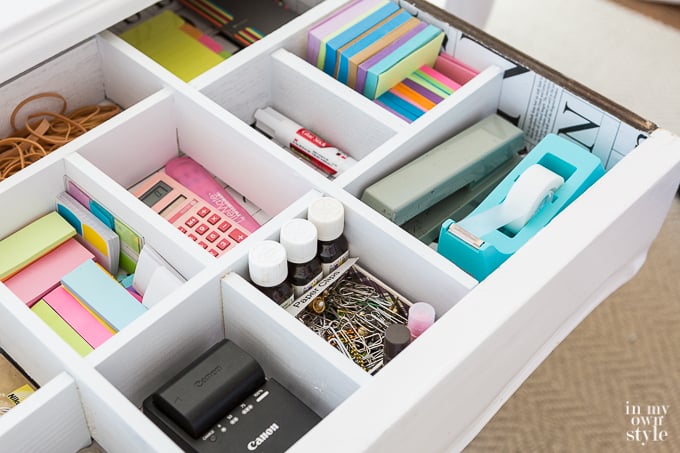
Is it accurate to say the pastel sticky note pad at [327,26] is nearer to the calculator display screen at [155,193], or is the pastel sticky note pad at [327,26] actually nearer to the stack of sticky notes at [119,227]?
the calculator display screen at [155,193]

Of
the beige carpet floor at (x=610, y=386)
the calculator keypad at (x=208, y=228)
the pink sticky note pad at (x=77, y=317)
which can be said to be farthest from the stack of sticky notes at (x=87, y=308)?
the beige carpet floor at (x=610, y=386)

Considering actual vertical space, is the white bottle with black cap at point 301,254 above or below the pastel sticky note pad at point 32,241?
above

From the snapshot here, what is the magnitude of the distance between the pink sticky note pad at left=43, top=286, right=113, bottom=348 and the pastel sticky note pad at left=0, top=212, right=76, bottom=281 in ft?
0.21

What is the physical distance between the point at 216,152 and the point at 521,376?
0.57 m

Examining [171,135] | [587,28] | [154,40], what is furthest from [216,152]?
[587,28]

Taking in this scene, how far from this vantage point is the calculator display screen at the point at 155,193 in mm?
1291

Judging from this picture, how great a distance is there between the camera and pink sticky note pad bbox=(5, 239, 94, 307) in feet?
3.76

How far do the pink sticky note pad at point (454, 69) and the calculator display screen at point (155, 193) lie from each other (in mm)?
520

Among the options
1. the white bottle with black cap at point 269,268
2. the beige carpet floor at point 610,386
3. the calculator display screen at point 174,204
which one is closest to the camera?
the white bottle with black cap at point 269,268

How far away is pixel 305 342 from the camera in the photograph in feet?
3.23

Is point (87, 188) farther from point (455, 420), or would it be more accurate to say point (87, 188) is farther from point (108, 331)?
point (455, 420)

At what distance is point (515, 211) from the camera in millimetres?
1159

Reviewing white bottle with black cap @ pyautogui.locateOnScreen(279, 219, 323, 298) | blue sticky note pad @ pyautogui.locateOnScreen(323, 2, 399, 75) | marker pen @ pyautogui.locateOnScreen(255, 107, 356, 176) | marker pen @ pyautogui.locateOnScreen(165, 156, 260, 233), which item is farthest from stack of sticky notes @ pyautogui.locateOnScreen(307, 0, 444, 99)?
white bottle with black cap @ pyautogui.locateOnScreen(279, 219, 323, 298)

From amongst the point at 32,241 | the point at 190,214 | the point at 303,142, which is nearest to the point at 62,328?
the point at 32,241
